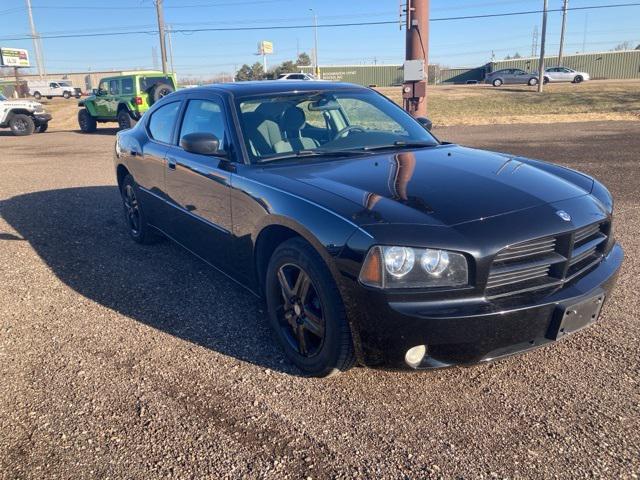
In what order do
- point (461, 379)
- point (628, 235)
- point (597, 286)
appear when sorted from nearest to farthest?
1. point (597, 286)
2. point (461, 379)
3. point (628, 235)

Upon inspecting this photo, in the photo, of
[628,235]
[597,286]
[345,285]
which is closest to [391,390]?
[345,285]

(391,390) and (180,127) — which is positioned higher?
(180,127)

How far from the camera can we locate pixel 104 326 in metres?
3.74

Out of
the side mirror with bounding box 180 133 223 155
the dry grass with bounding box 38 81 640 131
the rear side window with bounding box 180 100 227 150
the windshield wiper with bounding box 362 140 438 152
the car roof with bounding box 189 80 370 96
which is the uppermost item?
the car roof with bounding box 189 80 370 96

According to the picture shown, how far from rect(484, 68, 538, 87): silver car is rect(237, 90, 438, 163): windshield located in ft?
153

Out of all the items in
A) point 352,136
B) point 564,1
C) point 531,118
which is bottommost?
point 531,118

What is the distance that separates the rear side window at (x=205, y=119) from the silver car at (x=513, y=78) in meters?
47.2

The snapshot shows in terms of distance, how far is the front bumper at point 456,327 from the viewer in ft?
7.80

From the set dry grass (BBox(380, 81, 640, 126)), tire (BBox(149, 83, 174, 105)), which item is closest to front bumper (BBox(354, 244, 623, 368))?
tire (BBox(149, 83, 174, 105))

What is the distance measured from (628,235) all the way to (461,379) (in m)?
3.36

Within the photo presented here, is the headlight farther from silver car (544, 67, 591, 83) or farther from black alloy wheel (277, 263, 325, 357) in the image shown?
silver car (544, 67, 591, 83)

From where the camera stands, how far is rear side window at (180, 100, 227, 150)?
376 centimetres

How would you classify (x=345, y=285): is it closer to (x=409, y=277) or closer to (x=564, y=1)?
(x=409, y=277)

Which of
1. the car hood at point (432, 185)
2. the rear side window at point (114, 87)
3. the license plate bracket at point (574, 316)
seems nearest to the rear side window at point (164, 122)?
the car hood at point (432, 185)
